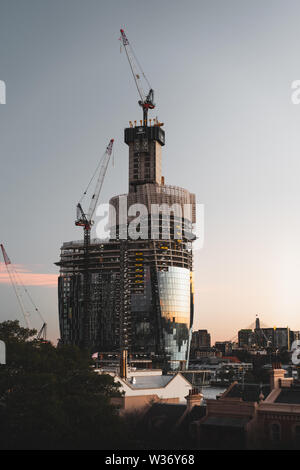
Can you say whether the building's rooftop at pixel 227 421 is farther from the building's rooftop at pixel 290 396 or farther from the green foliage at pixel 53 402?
the green foliage at pixel 53 402

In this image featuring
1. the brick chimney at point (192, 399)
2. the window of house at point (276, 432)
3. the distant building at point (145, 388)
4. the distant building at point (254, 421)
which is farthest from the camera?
the distant building at point (145, 388)

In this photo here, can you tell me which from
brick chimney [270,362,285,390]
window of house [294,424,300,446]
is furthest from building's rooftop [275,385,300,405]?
window of house [294,424,300,446]

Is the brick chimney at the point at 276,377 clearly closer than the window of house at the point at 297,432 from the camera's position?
No

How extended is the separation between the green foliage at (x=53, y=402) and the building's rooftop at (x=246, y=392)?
57.7 feet

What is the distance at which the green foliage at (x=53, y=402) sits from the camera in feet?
225

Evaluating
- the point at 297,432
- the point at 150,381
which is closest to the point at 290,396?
the point at 297,432

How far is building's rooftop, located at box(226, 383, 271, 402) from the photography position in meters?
79.1

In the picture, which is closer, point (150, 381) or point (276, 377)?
point (276, 377)

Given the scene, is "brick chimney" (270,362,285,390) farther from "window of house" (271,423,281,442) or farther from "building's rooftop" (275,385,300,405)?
"window of house" (271,423,281,442)

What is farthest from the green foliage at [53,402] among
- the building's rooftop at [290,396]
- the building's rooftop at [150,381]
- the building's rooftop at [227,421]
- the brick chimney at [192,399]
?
the building's rooftop at [150,381]

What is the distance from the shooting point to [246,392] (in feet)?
265

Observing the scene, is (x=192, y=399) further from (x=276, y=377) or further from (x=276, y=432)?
(x=276, y=432)

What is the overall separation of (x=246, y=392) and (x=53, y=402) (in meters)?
29.0

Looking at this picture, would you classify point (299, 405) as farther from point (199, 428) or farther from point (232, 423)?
point (199, 428)
